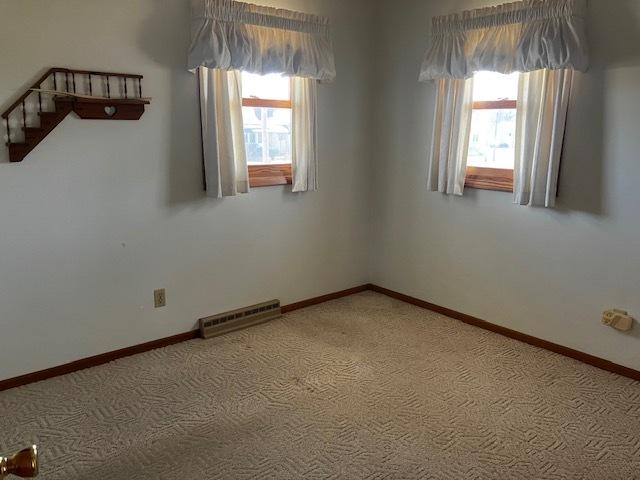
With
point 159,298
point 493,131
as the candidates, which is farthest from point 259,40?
point 159,298

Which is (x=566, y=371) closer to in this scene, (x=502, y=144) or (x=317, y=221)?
(x=502, y=144)

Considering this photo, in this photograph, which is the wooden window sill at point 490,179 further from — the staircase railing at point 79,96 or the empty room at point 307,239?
the staircase railing at point 79,96

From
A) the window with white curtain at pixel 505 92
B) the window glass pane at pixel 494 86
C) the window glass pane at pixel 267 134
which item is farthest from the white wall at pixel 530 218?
the window glass pane at pixel 267 134

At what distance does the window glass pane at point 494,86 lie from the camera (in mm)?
3355

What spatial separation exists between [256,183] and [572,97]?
Result: 2029 mm

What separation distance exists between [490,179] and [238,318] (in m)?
1.97

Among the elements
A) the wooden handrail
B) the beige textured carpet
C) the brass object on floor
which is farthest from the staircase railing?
the brass object on floor

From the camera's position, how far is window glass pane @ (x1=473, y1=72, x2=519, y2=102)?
3.36 m

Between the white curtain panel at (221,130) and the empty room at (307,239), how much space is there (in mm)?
14

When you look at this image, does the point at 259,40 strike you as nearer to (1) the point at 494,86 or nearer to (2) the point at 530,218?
(1) the point at 494,86

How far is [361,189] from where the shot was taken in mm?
4309

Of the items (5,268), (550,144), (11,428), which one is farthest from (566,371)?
(5,268)

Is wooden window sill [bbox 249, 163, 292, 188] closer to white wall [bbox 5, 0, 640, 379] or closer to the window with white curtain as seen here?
white wall [bbox 5, 0, 640, 379]

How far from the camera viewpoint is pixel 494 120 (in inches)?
137
